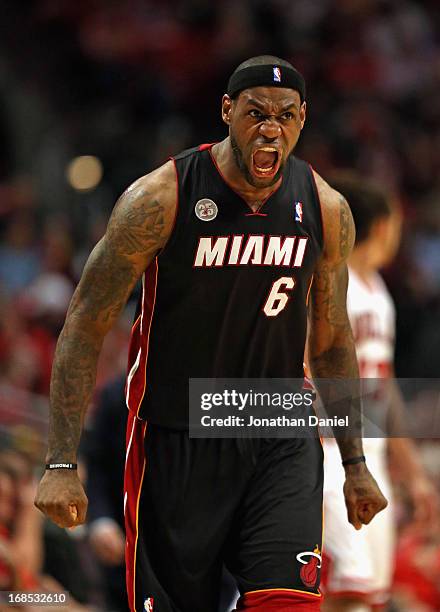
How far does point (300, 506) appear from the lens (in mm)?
4598

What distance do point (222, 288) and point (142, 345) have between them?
1.33 feet

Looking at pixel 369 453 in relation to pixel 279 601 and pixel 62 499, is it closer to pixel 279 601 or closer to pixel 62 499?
pixel 279 601

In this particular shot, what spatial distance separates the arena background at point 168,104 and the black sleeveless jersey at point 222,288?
6692 millimetres

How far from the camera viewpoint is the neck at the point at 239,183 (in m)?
4.67

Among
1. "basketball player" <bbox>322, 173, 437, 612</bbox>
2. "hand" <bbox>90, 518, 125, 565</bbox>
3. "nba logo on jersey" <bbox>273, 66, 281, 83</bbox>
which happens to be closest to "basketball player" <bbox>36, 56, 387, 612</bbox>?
"nba logo on jersey" <bbox>273, 66, 281, 83</bbox>

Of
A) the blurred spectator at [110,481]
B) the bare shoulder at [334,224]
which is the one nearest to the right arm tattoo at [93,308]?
the bare shoulder at [334,224]

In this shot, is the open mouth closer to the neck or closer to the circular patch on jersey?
→ the neck

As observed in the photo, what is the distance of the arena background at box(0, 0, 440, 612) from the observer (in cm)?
1222

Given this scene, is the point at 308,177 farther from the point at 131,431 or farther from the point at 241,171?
the point at 131,431

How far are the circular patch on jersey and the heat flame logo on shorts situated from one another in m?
1.25

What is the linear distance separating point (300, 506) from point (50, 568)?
282cm

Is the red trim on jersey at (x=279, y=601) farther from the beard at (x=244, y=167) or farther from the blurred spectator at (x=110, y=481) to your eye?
the blurred spectator at (x=110, y=481)

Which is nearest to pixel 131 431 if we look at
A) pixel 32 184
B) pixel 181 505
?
pixel 181 505

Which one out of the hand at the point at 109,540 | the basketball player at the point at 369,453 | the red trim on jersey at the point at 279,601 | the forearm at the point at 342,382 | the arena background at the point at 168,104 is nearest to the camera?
the red trim on jersey at the point at 279,601
